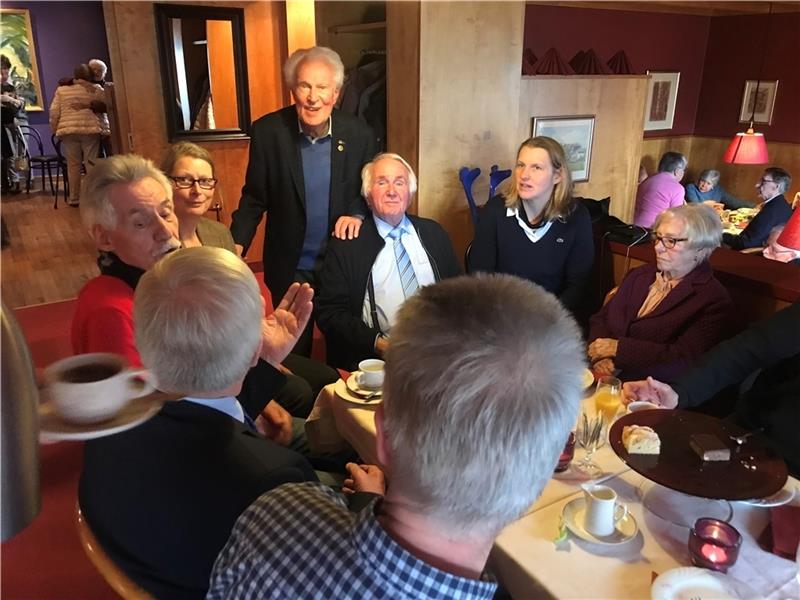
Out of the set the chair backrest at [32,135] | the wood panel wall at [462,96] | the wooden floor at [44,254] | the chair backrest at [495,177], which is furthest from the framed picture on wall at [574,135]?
the chair backrest at [32,135]

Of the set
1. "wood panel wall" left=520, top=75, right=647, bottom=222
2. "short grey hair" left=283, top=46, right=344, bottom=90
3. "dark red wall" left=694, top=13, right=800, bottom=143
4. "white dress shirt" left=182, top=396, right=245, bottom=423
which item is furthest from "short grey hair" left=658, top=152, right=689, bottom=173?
"white dress shirt" left=182, top=396, right=245, bottom=423

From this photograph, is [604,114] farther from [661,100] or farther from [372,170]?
[661,100]

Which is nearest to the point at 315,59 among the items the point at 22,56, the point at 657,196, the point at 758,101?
the point at 657,196

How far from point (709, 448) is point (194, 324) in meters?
1.10

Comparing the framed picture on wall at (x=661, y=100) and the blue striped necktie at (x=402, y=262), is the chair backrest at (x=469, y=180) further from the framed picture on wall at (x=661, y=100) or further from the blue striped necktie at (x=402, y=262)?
the framed picture on wall at (x=661, y=100)

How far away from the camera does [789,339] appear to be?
1.78 m

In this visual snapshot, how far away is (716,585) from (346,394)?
1.04 m

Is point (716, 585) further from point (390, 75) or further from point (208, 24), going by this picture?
point (208, 24)

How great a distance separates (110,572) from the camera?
105 cm

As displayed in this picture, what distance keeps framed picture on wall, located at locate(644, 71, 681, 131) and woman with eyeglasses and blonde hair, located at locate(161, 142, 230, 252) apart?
565cm

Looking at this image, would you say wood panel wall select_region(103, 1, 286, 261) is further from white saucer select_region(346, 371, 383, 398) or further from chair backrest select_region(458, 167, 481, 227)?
white saucer select_region(346, 371, 383, 398)

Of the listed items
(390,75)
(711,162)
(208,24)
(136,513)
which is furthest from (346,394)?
(711,162)

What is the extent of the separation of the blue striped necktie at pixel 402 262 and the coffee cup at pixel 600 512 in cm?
136

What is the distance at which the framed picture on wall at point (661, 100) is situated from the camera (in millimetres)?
6738
